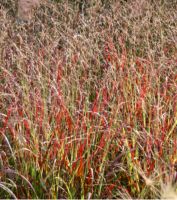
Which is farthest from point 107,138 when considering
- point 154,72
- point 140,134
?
point 154,72

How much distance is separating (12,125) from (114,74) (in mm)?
716

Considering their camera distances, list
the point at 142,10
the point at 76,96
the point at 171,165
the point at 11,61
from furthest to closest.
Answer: the point at 142,10 < the point at 11,61 < the point at 76,96 < the point at 171,165

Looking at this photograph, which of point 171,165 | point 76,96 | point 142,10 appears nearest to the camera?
Result: point 171,165

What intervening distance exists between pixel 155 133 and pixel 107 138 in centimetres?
27

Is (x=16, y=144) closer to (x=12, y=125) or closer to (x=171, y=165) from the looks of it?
(x=12, y=125)

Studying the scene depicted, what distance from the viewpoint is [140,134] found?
10.1 feet

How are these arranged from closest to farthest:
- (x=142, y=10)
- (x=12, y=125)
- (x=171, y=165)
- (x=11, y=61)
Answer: (x=171, y=165) → (x=12, y=125) → (x=11, y=61) → (x=142, y=10)

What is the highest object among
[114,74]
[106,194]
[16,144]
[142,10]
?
[142,10]

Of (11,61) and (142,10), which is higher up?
(142,10)

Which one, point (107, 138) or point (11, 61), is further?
point (11, 61)

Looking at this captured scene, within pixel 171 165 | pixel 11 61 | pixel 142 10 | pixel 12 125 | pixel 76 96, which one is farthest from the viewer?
pixel 142 10

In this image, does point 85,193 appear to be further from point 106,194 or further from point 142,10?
point 142,10

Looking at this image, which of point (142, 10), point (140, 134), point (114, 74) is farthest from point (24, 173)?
point (142, 10)

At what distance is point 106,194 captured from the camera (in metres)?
2.86
